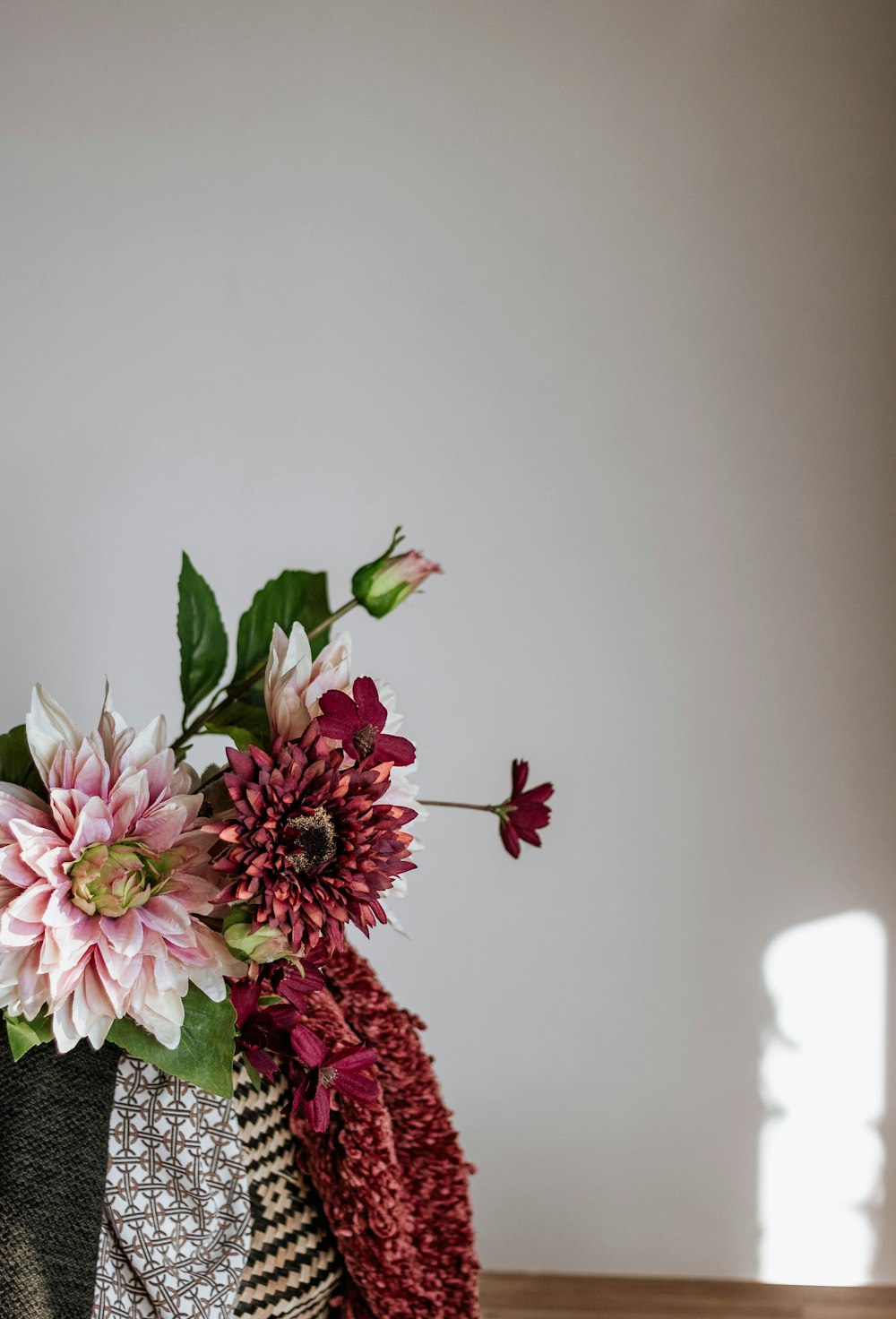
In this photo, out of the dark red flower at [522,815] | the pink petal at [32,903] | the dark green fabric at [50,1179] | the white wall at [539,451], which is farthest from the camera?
the white wall at [539,451]

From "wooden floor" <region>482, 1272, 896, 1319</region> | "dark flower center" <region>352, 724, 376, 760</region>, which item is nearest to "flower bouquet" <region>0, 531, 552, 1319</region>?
"dark flower center" <region>352, 724, 376, 760</region>

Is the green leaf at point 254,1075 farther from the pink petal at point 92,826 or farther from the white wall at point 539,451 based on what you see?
the white wall at point 539,451

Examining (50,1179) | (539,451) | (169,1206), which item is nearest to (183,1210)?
(169,1206)

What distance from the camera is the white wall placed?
1.17 meters

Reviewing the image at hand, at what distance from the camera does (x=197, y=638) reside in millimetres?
725

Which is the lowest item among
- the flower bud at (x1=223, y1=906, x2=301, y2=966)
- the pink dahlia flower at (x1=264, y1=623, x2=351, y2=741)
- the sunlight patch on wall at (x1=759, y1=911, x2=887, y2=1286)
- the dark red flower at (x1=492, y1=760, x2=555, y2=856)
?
the sunlight patch on wall at (x1=759, y1=911, x2=887, y2=1286)

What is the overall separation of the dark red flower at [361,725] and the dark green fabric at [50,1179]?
300mm

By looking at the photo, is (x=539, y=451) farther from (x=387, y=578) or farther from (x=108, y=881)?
(x=108, y=881)

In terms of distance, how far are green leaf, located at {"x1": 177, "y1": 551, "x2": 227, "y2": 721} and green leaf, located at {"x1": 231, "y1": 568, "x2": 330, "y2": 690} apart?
23mm

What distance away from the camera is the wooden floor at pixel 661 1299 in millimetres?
1330

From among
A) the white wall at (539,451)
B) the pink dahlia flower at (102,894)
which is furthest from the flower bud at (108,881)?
the white wall at (539,451)

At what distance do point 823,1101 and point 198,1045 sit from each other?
1.06m

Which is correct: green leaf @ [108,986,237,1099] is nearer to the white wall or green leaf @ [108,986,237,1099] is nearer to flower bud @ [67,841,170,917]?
flower bud @ [67,841,170,917]

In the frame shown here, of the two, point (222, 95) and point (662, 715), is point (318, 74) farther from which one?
point (662, 715)
